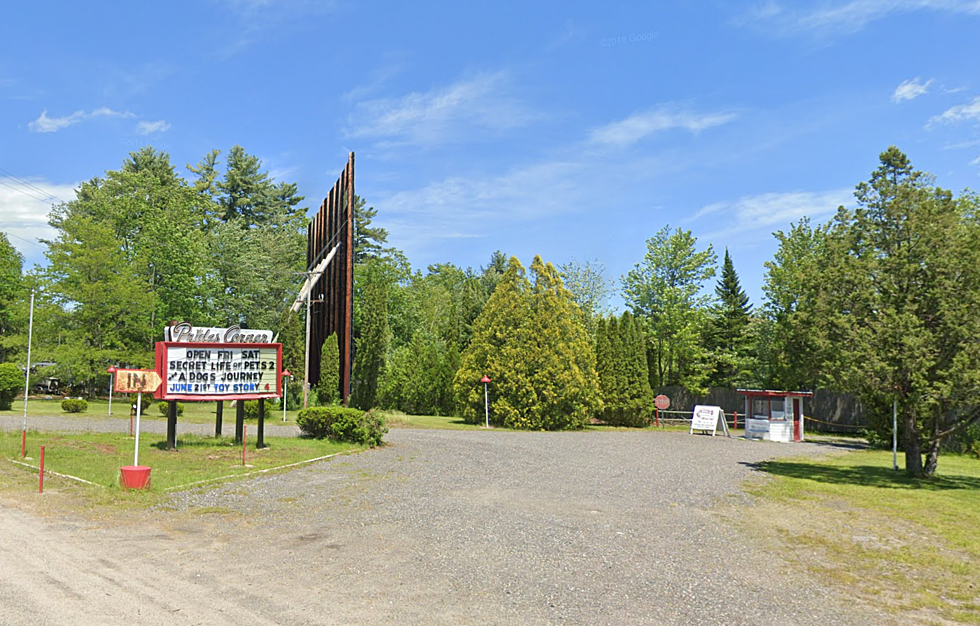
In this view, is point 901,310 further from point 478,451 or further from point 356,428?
point 356,428

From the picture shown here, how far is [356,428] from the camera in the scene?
19531mm

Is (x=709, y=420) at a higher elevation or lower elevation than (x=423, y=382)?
lower

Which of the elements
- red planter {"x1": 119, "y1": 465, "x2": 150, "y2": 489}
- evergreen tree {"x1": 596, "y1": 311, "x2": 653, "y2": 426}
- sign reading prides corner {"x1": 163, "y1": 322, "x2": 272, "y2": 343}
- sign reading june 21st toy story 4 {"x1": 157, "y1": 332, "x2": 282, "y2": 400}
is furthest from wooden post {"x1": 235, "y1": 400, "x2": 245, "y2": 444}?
evergreen tree {"x1": 596, "y1": 311, "x2": 653, "y2": 426}

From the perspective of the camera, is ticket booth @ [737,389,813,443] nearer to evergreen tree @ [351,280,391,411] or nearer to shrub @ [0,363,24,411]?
evergreen tree @ [351,280,391,411]

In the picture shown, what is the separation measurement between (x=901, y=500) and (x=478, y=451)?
10091 mm

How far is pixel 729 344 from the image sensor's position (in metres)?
42.8

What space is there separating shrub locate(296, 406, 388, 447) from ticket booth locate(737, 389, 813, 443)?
15.1 metres

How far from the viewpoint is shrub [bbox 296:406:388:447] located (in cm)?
1936

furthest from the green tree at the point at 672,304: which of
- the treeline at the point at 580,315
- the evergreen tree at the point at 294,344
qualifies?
the evergreen tree at the point at 294,344

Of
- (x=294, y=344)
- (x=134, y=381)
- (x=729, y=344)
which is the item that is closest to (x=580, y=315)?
(x=729, y=344)

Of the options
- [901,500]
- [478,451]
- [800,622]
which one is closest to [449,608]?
[800,622]

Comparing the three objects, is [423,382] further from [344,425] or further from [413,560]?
[413,560]

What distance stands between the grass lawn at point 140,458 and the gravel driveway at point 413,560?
1.52 m

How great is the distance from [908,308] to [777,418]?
43.7ft
